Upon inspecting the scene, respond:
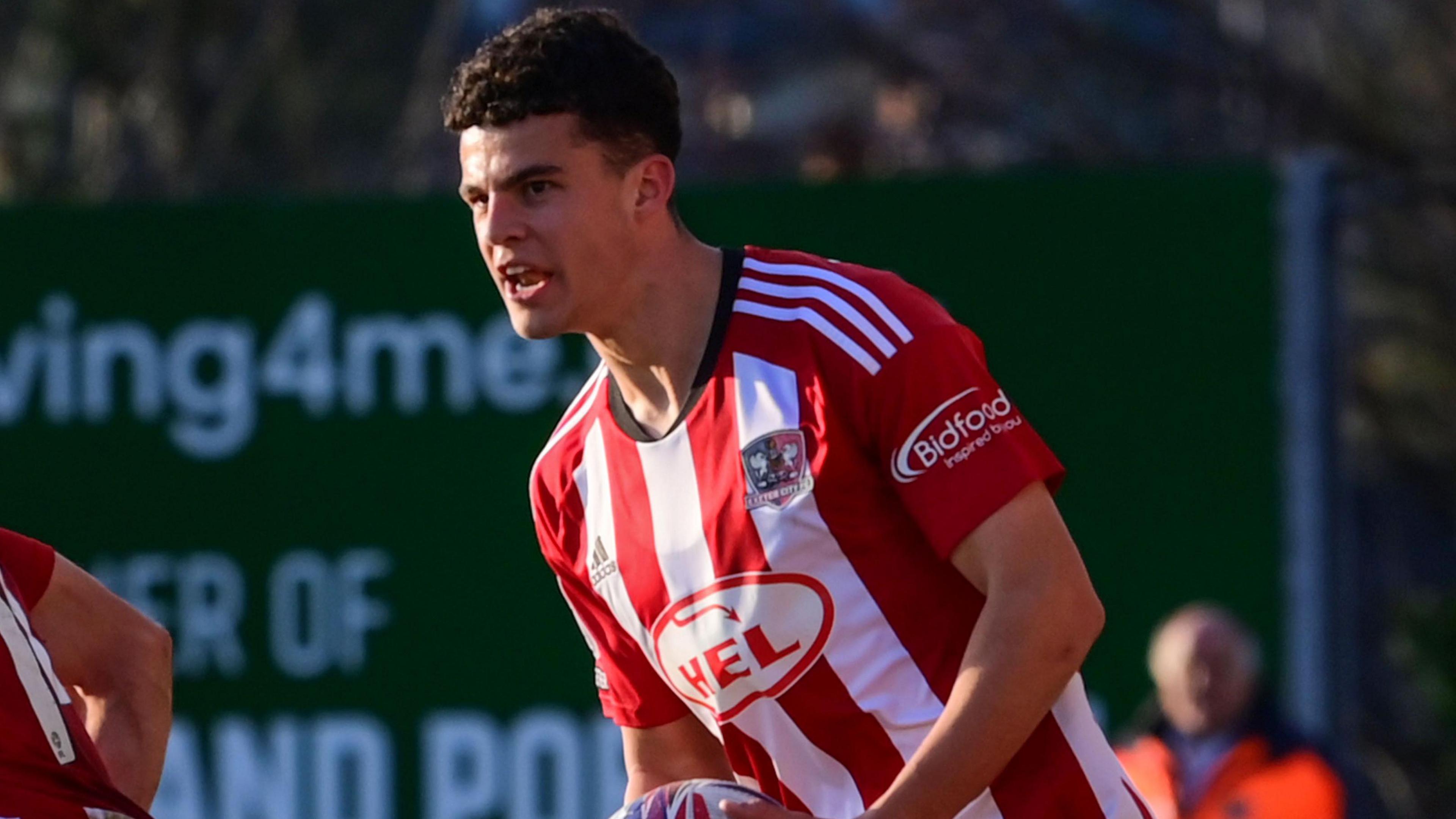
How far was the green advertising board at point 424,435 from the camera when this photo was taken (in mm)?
6586

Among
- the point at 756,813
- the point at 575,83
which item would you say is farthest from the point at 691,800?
the point at 575,83

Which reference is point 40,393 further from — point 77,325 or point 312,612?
point 312,612

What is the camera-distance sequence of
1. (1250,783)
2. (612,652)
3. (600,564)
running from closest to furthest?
1. (600,564)
2. (612,652)
3. (1250,783)

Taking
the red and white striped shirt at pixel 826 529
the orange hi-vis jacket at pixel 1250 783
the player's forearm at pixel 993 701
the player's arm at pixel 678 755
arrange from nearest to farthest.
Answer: the player's forearm at pixel 993 701 < the red and white striped shirt at pixel 826 529 < the player's arm at pixel 678 755 < the orange hi-vis jacket at pixel 1250 783

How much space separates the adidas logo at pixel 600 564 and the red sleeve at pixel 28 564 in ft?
2.75

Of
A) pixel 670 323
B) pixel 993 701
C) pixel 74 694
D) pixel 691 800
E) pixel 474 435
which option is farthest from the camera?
pixel 474 435

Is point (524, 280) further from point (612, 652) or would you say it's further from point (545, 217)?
point (612, 652)

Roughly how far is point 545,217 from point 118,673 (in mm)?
1076

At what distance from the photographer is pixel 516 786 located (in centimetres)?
694

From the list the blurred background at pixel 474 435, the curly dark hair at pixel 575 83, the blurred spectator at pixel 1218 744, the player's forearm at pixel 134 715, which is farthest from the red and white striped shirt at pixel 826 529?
the blurred background at pixel 474 435

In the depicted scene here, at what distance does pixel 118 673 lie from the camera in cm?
353

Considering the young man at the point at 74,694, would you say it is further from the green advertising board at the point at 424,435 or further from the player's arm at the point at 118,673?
the green advertising board at the point at 424,435

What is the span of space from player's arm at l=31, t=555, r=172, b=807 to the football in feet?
2.84

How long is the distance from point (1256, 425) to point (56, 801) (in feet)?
14.0
